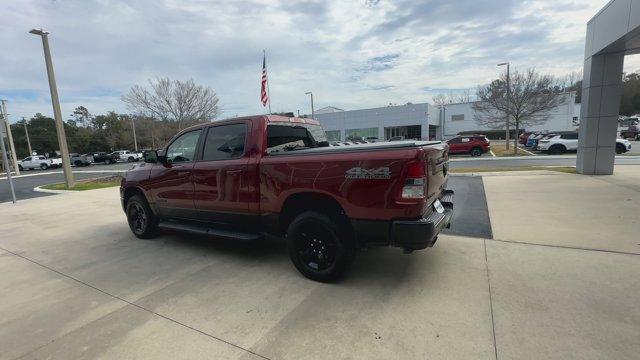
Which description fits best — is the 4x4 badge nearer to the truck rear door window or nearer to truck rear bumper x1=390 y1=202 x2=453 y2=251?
truck rear bumper x1=390 y1=202 x2=453 y2=251

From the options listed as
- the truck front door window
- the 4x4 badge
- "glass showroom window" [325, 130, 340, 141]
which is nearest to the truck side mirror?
the truck front door window

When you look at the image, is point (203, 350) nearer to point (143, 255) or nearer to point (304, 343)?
point (304, 343)

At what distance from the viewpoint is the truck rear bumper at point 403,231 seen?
321 cm

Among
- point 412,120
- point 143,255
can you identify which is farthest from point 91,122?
point 143,255

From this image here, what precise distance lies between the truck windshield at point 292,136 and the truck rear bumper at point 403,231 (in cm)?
163

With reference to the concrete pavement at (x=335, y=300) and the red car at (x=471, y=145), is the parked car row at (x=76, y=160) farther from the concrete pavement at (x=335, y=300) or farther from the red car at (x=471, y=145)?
the concrete pavement at (x=335, y=300)

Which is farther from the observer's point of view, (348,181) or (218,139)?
(218,139)

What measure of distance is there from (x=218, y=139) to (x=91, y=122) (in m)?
79.3

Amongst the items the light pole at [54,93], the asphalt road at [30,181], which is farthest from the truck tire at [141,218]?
the light pole at [54,93]

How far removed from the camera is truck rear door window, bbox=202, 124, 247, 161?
14.6ft

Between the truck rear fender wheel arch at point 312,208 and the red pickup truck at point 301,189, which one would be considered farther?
the truck rear fender wheel arch at point 312,208

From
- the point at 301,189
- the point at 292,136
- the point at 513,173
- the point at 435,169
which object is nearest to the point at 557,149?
the point at 513,173

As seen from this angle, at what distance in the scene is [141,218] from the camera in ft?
19.8

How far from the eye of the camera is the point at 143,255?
5121 millimetres
